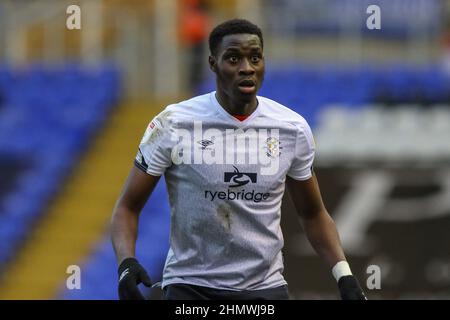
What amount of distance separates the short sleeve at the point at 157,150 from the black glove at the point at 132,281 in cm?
46

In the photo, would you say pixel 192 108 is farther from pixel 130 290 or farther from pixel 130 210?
pixel 130 290

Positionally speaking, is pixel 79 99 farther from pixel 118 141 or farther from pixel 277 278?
pixel 277 278

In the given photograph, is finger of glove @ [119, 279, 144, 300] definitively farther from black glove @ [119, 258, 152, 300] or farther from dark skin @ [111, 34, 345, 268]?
dark skin @ [111, 34, 345, 268]

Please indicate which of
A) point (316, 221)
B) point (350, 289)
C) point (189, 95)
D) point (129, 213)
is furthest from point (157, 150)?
point (189, 95)

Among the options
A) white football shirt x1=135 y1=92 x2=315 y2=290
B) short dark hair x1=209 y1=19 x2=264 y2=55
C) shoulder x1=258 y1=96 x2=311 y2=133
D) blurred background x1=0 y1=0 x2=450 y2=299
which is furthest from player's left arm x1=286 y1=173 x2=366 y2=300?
blurred background x1=0 y1=0 x2=450 y2=299

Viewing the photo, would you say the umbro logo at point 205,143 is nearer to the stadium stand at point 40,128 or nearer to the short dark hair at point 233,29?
the short dark hair at point 233,29

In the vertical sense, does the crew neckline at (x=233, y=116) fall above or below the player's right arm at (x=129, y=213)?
above

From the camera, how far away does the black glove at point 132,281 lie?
545cm

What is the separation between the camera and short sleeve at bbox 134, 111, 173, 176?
5676 mm

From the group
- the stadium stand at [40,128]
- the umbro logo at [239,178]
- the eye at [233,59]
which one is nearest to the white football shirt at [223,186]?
the umbro logo at [239,178]

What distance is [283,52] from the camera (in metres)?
17.5

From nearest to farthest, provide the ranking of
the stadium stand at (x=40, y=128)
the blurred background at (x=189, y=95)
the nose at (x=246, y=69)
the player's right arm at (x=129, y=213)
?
the nose at (x=246, y=69) → the player's right arm at (x=129, y=213) → the blurred background at (x=189, y=95) → the stadium stand at (x=40, y=128)

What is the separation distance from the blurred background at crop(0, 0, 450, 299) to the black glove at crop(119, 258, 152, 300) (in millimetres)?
5935
